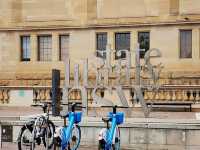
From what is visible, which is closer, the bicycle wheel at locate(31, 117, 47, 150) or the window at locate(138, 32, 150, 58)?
the bicycle wheel at locate(31, 117, 47, 150)

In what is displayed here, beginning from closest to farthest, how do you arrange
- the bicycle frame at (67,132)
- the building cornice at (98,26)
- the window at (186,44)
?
the bicycle frame at (67,132)
the building cornice at (98,26)
the window at (186,44)

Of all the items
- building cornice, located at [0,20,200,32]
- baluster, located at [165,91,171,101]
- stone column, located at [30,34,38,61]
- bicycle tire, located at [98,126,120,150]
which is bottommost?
bicycle tire, located at [98,126,120,150]

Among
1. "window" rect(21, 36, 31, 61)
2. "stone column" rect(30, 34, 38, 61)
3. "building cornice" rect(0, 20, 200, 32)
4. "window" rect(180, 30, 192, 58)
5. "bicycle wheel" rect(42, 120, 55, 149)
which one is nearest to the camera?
"bicycle wheel" rect(42, 120, 55, 149)

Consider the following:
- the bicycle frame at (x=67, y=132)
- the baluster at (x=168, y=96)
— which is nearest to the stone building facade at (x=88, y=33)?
the baluster at (x=168, y=96)

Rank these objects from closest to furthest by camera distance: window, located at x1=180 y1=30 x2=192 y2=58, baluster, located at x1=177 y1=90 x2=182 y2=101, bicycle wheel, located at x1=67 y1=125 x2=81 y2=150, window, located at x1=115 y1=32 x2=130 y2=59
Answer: bicycle wheel, located at x1=67 y1=125 x2=81 y2=150
baluster, located at x1=177 y1=90 x2=182 y2=101
window, located at x1=180 y1=30 x2=192 y2=58
window, located at x1=115 y1=32 x2=130 y2=59

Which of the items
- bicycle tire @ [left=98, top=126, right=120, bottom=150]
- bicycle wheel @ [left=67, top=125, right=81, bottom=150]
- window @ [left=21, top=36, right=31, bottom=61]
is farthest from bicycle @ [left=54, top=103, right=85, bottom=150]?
window @ [left=21, top=36, right=31, bottom=61]

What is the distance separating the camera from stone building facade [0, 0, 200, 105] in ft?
132

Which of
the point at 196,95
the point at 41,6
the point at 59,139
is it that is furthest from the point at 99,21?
the point at 59,139

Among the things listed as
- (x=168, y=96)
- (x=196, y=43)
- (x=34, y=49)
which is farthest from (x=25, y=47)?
(x=168, y=96)

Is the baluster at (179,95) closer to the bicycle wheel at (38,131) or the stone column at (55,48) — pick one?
the stone column at (55,48)

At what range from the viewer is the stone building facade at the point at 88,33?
1585 inches

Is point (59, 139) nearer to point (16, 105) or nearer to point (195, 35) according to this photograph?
point (16, 105)

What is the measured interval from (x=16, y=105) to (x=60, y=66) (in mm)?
7990

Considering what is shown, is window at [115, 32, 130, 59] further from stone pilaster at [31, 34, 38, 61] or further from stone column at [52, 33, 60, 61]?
stone pilaster at [31, 34, 38, 61]
